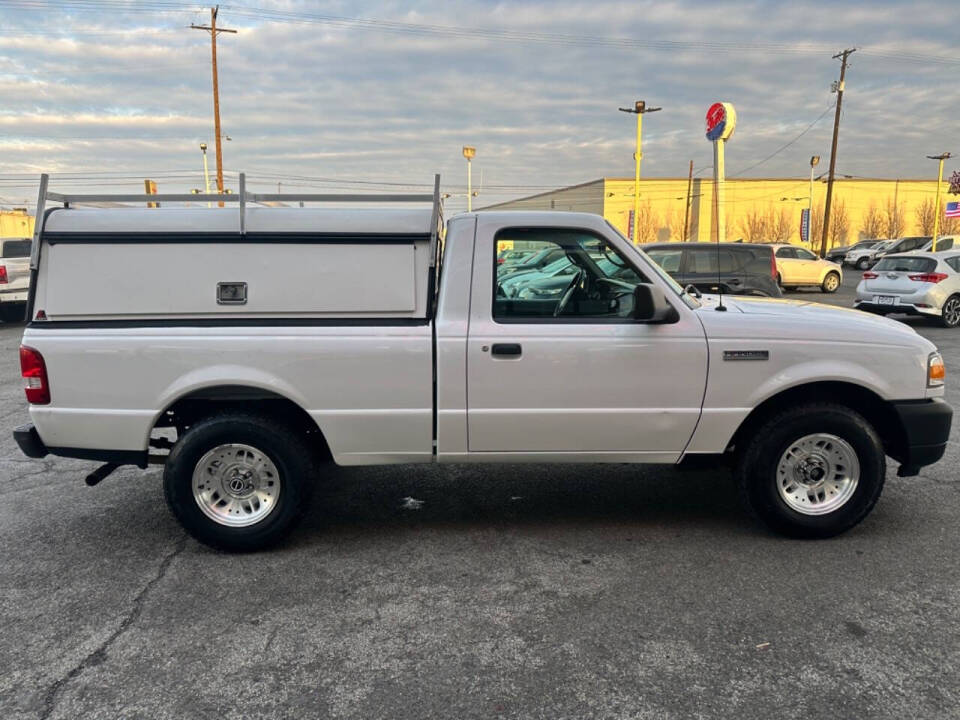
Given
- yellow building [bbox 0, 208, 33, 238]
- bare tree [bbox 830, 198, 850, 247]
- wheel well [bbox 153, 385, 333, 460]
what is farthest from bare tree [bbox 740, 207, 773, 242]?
wheel well [bbox 153, 385, 333, 460]

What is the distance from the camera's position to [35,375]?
3.78m

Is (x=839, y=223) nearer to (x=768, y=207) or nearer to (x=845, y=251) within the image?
(x=768, y=207)

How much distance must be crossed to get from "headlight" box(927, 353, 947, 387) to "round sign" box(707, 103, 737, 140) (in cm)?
4212

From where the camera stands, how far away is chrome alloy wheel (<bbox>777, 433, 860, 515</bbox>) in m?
4.02

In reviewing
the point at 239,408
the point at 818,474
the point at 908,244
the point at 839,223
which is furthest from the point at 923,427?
the point at 839,223

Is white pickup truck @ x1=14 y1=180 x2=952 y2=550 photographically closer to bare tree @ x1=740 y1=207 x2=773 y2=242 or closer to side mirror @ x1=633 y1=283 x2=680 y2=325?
side mirror @ x1=633 y1=283 x2=680 y2=325

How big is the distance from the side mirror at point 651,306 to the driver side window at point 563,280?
0.15 meters

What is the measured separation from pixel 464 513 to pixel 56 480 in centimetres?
323

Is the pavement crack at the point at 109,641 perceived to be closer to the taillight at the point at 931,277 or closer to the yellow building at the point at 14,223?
the taillight at the point at 931,277

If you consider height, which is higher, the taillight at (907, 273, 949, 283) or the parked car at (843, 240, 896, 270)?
the parked car at (843, 240, 896, 270)

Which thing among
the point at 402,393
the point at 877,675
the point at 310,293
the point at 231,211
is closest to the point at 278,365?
the point at 310,293

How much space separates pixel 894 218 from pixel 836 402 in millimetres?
81827

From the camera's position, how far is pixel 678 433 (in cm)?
399

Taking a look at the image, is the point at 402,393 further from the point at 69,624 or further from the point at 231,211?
the point at 69,624
